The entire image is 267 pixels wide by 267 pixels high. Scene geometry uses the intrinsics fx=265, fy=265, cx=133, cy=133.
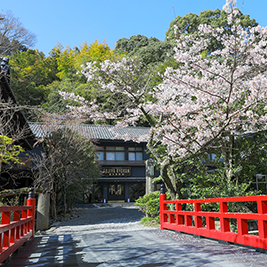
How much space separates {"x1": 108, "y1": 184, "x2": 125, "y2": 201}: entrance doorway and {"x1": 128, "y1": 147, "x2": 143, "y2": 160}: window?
2.98 m

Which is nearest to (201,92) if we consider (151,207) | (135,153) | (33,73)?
(151,207)

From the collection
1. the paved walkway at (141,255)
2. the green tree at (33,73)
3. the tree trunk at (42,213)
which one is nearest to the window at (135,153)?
the green tree at (33,73)

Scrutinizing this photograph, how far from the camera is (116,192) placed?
83.8 feet

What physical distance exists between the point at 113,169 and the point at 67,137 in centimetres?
1172

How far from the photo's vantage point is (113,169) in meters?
25.1

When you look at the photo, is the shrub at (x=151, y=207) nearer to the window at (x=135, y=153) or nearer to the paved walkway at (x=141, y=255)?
the paved walkway at (x=141, y=255)

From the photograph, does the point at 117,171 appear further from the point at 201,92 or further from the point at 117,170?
the point at 201,92

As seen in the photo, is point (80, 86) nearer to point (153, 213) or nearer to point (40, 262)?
point (153, 213)

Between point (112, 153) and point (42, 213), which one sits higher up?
point (112, 153)

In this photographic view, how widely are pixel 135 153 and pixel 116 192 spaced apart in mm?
4225

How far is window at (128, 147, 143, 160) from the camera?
2628 centimetres

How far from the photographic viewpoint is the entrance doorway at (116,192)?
25.3 meters

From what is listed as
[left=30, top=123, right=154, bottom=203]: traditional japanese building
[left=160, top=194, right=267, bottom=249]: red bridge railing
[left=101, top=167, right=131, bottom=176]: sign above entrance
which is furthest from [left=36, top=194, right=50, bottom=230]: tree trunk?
[left=101, top=167, right=131, bottom=176]: sign above entrance

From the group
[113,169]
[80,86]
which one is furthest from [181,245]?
[80,86]
